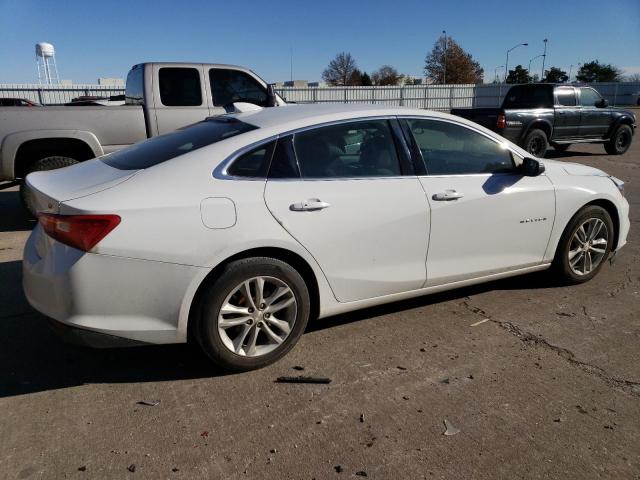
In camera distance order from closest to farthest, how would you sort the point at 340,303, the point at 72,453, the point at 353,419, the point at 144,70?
the point at 72,453 → the point at 353,419 → the point at 340,303 → the point at 144,70

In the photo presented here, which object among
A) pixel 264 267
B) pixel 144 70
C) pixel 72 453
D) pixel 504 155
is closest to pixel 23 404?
pixel 72 453

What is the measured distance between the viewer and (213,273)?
297cm

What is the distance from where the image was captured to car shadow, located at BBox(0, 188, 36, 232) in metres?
6.73

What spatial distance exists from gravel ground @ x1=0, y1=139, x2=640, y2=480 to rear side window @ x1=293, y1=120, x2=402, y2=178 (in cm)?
116

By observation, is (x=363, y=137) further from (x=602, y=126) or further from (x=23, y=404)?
(x=602, y=126)

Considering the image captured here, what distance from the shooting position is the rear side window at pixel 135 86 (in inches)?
283

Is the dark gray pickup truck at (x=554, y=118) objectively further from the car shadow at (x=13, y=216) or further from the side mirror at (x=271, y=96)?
the car shadow at (x=13, y=216)

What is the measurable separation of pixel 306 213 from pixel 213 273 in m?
0.67

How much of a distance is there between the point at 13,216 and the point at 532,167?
696cm

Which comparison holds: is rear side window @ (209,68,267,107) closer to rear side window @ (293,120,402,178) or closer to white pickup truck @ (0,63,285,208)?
white pickup truck @ (0,63,285,208)

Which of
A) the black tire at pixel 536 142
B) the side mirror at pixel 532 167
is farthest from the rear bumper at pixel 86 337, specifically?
the black tire at pixel 536 142

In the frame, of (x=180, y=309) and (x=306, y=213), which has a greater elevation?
(x=306, y=213)

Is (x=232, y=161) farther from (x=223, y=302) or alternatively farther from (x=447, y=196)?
(x=447, y=196)

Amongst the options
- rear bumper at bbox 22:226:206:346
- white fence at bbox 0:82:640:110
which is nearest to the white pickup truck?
rear bumper at bbox 22:226:206:346
